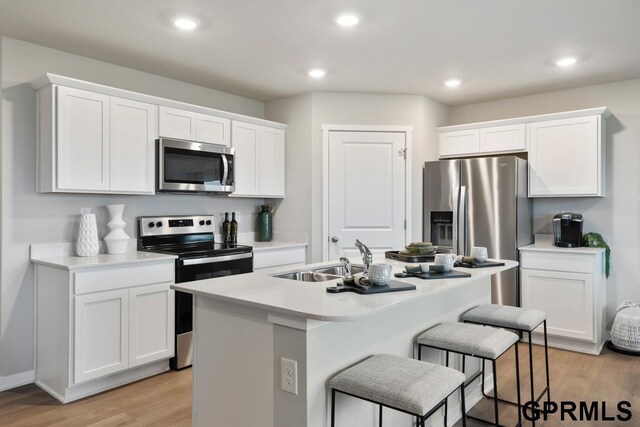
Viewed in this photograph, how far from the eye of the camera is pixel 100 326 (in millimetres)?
2900

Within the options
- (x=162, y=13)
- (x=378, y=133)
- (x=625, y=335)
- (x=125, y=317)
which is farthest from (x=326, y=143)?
(x=625, y=335)

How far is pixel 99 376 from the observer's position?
2.90 meters

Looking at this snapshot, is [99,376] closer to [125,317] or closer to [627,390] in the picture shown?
[125,317]

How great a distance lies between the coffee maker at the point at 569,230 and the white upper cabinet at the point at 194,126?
311 cm

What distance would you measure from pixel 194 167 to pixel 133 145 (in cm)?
55

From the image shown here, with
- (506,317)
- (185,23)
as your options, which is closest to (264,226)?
(185,23)

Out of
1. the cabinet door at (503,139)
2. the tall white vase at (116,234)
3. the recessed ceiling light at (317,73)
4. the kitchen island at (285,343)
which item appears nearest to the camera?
the kitchen island at (285,343)

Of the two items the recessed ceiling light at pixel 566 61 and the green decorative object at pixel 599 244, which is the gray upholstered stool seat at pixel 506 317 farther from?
the recessed ceiling light at pixel 566 61

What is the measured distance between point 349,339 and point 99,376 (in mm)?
1956

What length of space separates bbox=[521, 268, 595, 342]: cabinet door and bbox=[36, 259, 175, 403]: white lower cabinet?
3.07 meters

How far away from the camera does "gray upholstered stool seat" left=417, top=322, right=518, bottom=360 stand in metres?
2.05

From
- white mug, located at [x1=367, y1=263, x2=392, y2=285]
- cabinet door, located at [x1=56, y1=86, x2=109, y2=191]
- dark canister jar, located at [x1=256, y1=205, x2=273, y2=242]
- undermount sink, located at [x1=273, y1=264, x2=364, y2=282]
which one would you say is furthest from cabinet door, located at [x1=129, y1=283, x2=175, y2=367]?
white mug, located at [x1=367, y1=263, x2=392, y2=285]

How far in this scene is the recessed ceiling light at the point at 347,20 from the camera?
2746 millimetres

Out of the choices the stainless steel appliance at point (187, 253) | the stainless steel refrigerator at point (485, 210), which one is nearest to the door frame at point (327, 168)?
the stainless steel refrigerator at point (485, 210)
